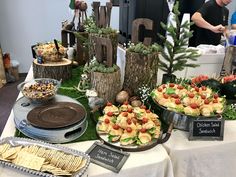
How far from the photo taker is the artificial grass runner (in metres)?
0.98

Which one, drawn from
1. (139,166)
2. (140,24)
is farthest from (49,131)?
(140,24)

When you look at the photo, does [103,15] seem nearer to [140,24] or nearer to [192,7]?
[140,24]

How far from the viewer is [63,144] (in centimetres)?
92

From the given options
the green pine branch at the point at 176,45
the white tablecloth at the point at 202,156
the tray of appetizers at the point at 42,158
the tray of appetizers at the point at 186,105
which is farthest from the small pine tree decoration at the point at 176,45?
the tray of appetizers at the point at 42,158

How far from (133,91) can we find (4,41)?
285 cm

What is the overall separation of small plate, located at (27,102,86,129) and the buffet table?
0.09 m

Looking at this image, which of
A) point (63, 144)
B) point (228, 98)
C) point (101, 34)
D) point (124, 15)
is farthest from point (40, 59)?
point (228, 98)

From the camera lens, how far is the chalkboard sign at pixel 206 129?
967 mm

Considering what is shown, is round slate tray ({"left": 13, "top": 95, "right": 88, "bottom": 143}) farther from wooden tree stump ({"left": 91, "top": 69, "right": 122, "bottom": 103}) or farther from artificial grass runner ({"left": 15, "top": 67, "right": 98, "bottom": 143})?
wooden tree stump ({"left": 91, "top": 69, "right": 122, "bottom": 103})

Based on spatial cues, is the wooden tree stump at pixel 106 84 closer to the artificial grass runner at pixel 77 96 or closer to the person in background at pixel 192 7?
the artificial grass runner at pixel 77 96

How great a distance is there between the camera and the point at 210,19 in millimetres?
2254

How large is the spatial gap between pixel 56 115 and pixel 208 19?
179 cm

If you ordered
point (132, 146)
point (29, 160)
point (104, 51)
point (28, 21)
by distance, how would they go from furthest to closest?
point (28, 21)
point (104, 51)
point (132, 146)
point (29, 160)

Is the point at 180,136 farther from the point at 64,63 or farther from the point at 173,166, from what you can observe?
the point at 64,63
